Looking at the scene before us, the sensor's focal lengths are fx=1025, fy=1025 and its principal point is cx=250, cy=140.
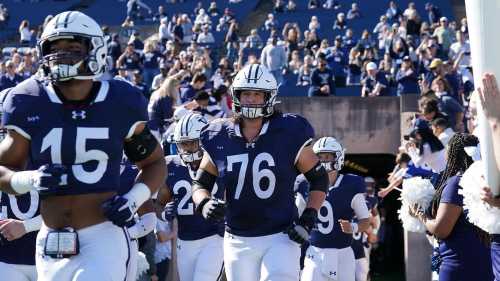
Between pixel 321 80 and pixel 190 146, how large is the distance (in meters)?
8.22

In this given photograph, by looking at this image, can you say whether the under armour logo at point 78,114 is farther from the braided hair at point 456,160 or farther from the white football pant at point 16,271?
the braided hair at point 456,160

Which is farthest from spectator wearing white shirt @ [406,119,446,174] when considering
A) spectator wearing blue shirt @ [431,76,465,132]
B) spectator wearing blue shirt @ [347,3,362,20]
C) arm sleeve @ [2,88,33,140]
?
spectator wearing blue shirt @ [347,3,362,20]

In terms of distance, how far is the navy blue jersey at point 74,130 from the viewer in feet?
15.7

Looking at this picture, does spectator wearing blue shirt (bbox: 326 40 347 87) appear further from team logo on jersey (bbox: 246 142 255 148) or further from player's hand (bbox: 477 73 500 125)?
player's hand (bbox: 477 73 500 125)

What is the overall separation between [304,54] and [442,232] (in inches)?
547

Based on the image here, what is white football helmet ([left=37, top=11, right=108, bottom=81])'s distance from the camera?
15.7 ft

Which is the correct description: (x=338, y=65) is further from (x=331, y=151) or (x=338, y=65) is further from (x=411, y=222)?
(x=411, y=222)

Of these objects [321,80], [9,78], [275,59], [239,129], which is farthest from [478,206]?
[275,59]

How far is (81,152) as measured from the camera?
15.8ft

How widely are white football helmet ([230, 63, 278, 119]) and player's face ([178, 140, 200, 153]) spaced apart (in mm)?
2121

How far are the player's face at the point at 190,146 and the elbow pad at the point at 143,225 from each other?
3056 mm

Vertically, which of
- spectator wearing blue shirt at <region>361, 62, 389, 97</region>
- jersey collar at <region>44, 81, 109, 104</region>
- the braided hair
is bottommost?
the braided hair

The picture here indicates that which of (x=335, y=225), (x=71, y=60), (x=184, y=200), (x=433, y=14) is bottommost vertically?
(x=335, y=225)

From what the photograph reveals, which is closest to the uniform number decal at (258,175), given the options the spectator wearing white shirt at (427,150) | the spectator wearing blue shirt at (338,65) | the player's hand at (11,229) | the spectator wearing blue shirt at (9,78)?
the player's hand at (11,229)
